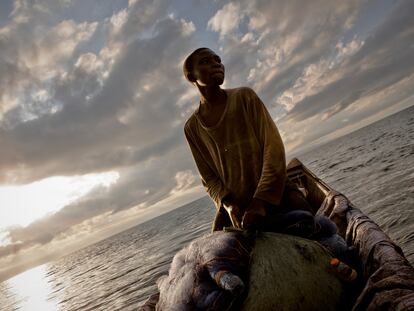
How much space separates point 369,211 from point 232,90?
12.0 meters

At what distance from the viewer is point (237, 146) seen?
10.9ft

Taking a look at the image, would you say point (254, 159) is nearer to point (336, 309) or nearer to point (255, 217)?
point (255, 217)

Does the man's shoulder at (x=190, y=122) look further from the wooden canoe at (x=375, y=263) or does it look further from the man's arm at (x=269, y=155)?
the wooden canoe at (x=375, y=263)

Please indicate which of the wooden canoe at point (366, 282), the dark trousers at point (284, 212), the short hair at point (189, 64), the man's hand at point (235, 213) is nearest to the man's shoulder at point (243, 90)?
the short hair at point (189, 64)

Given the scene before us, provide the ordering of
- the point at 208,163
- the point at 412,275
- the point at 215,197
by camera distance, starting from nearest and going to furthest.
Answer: the point at 412,275 < the point at 215,197 < the point at 208,163

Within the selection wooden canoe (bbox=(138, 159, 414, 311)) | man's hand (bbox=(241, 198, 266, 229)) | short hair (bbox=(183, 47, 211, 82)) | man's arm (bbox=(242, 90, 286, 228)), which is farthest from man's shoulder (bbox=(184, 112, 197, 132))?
wooden canoe (bbox=(138, 159, 414, 311))

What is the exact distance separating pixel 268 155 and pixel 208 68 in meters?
1.07

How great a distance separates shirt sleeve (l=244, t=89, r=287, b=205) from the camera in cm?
289

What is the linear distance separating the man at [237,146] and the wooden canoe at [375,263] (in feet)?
2.17

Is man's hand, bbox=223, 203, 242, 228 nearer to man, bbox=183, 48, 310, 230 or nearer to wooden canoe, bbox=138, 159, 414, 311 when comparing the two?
man, bbox=183, 48, 310, 230

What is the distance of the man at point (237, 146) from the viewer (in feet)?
9.91

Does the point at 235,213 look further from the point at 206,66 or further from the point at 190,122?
the point at 206,66

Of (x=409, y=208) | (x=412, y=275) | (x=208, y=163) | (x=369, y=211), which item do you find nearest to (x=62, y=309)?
(x=369, y=211)

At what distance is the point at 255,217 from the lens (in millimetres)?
2703
